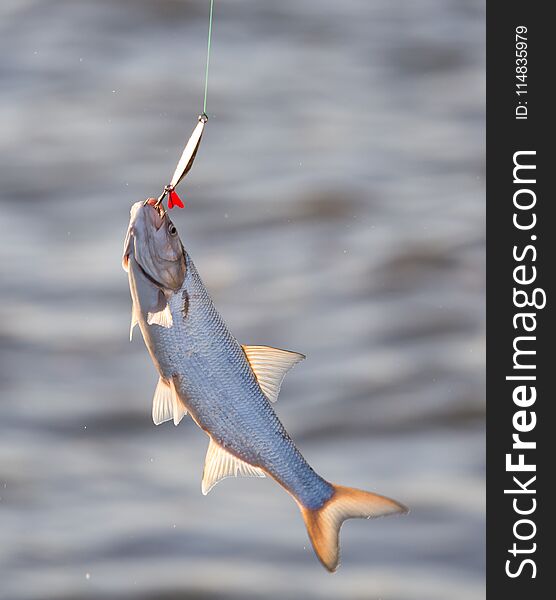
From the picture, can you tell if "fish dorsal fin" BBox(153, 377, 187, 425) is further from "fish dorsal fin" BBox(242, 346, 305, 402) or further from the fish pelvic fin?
the fish pelvic fin

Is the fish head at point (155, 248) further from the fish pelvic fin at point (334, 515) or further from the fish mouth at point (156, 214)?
the fish pelvic fin at point (334, 515)

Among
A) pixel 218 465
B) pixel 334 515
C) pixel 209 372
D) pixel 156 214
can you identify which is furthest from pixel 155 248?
pixel 334 515

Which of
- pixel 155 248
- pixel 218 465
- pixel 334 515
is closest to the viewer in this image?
pixel 155 248

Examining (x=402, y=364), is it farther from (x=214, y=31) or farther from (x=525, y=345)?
(x=214, y=31)

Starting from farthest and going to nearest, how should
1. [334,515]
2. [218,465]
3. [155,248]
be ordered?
[334,515] → [218,465] → [155,248]

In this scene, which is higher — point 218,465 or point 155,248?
point 155,248

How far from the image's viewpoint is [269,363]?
2.17 metres

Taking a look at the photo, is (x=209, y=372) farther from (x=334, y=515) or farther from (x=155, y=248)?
(x=334, y=515)

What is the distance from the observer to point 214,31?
199 inches

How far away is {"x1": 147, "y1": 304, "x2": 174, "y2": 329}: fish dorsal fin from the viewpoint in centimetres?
204

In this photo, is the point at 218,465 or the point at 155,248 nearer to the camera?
the point at 155,248

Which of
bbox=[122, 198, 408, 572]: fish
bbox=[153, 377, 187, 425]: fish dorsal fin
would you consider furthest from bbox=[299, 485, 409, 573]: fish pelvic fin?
bbox=[153, 377, 187, 425]: fish dorsal fin

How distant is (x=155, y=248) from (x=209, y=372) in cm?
24

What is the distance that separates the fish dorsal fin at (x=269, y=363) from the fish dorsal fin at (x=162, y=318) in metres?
0.18
